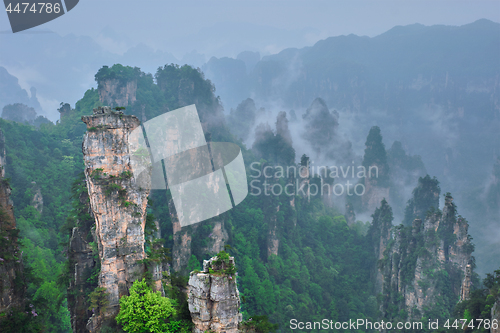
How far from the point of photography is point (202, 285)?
1477 cm

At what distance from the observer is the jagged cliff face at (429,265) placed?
35.1 meters

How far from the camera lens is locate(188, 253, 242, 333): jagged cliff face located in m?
14.7

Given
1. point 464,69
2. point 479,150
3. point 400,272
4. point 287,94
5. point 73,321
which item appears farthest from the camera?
point 287,94

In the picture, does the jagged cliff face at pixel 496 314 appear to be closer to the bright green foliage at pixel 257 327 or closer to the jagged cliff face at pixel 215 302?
the bright green foliage at pixel 257 327

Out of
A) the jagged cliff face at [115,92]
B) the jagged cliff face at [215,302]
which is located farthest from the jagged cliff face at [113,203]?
the jagged cliff face at [115,92]

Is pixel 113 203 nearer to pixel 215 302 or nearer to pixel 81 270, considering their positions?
pixel 81 270

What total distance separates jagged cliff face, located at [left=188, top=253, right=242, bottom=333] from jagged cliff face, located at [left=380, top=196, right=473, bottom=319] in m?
27.2

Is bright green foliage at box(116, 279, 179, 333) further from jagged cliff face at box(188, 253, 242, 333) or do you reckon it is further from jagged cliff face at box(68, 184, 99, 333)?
jagged cliff face at box(68, 184, 99, 333)

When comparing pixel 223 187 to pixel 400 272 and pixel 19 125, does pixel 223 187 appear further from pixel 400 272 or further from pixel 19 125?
pixel 19 125

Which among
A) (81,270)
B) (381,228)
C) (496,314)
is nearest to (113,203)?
(81,270)

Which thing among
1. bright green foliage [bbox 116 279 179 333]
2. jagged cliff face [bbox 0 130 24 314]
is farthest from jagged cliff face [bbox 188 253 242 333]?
jagged cliff face [bbox 0 130 24 314]

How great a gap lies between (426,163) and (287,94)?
6208 centimetres

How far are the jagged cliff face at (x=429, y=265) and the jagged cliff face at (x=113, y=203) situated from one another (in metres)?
30.2

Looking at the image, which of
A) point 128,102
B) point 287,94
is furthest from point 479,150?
point 128,102
